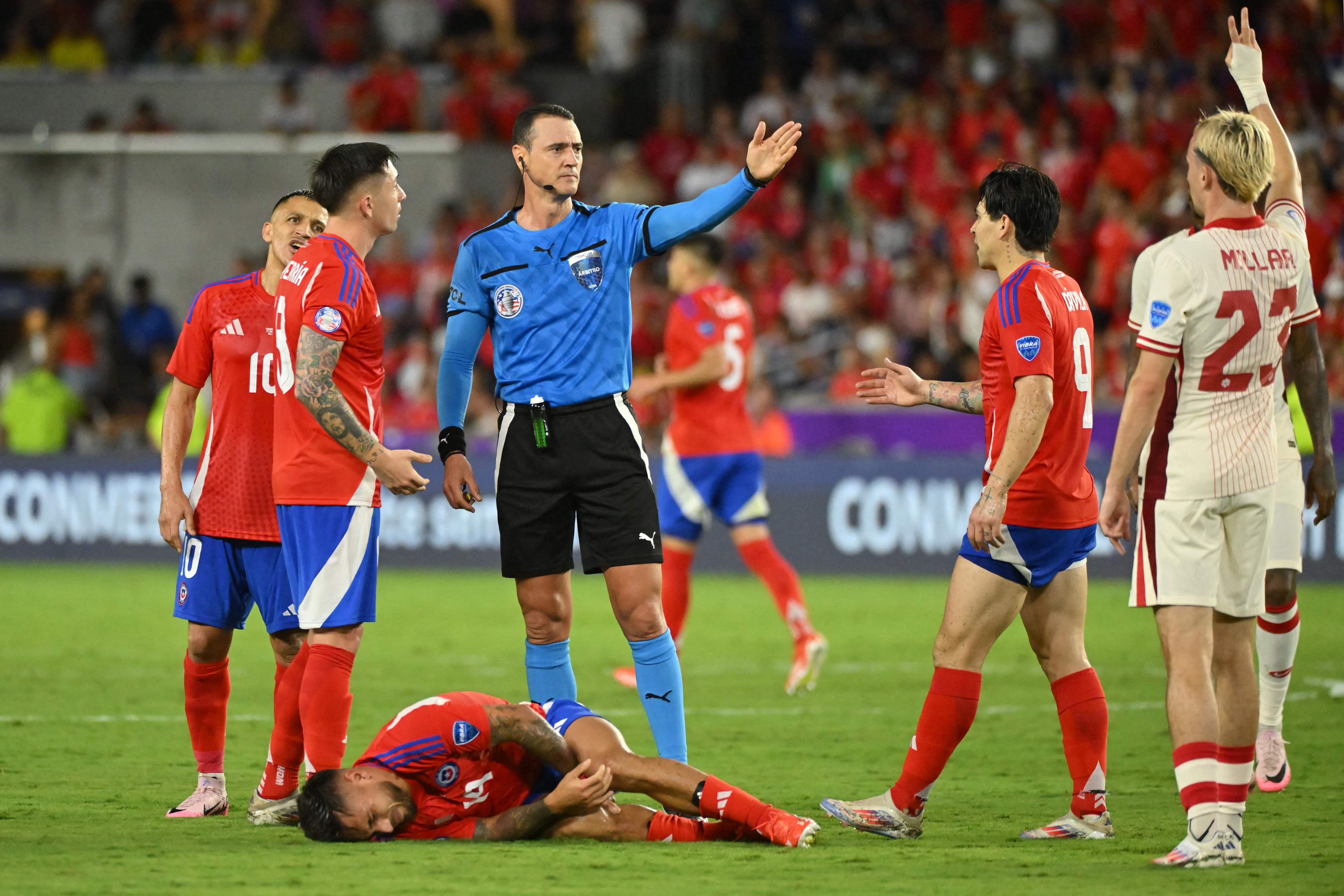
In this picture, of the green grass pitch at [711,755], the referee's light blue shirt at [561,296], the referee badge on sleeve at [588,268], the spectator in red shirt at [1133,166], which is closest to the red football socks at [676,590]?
the green grass pitch at [711,755]

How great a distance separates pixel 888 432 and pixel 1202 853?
1100cm

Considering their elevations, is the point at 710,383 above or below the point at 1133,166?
below

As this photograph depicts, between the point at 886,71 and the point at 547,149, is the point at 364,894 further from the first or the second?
the point at 886,71

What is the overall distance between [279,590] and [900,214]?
580 inches

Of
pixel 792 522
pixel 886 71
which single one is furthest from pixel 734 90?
pixel 792 522

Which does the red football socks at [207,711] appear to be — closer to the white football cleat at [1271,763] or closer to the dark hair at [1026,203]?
the dark hair at [1026,203]

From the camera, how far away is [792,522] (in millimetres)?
16062

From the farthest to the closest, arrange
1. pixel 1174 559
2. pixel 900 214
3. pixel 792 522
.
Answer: pixel 900 214 < pixel 792 522 < pixel 1174 559

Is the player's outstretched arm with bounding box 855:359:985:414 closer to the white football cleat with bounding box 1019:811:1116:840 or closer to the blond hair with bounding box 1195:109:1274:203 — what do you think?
the blond hair with bounding box 1195:109:1274:203

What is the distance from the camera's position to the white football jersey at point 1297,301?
5.44 meters

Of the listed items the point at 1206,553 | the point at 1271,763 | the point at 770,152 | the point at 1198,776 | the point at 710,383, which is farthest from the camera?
the point at 710,383

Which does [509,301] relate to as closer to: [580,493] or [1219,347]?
[580,493]

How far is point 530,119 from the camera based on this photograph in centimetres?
644

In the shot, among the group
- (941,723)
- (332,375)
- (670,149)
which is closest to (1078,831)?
(941,723)
